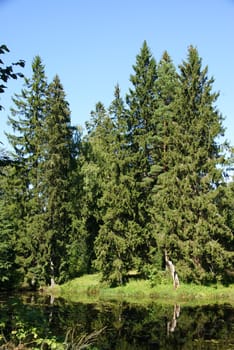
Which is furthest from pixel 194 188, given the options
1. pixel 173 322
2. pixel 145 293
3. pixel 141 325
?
pixel 141 325

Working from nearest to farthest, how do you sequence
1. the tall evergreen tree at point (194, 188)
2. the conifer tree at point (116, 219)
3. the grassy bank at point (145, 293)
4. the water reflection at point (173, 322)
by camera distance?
1. the water reflection at point (173, 322)
2. the grassy bank at point (145, 293)
3. the tall evergreen tree at point (194, 188)
4. the conifer tree at point (116, 219)

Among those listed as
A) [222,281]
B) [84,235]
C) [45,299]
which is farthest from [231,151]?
[45,299]

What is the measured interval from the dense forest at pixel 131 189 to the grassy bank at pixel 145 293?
84 cm

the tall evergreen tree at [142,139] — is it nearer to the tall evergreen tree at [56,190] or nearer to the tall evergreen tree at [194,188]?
the tall evergreen tree at [194,188]

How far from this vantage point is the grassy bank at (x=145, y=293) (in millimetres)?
23562

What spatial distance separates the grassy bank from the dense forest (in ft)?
2.75

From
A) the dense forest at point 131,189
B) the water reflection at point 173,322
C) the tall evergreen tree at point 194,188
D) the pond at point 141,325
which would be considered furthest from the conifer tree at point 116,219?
the water reflection at point 173,322

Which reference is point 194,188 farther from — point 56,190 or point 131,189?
point 56,190

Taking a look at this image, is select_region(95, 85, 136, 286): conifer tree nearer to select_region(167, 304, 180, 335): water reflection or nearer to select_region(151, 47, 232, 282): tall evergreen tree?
select_region(151, 47, 232, 282): tall evergreen tree

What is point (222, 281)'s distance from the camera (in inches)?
1020

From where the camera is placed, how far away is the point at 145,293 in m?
25.2

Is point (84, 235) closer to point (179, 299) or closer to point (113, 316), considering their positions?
point (179, 299)

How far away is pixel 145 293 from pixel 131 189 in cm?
730

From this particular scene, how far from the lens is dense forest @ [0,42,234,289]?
86.2 feet
